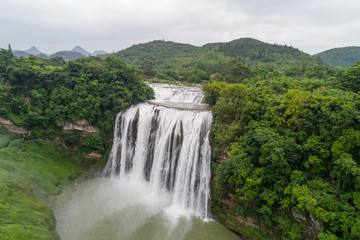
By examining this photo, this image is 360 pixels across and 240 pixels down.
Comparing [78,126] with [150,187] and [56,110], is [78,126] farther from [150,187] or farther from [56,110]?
[150,187]

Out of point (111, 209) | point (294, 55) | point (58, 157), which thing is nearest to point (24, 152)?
point (58, 157)

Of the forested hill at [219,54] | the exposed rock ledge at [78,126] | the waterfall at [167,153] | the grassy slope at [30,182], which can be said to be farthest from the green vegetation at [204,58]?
the grassy slope at [30,182]

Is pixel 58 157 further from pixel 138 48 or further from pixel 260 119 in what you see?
pixel 138 48

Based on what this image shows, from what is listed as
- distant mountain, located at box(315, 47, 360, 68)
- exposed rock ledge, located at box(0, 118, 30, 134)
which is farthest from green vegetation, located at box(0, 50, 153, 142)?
distant mountain, located at box(315, 47, 360, 68)

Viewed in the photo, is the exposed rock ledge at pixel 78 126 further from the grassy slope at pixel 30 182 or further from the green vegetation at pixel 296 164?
the green vegetation at pixel 296 164

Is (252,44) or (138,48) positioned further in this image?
(138,48)

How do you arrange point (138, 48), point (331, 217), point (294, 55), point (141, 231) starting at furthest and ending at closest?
point (138, 48) < point (294, 55) < point (141, 231) < point (331, 217)
